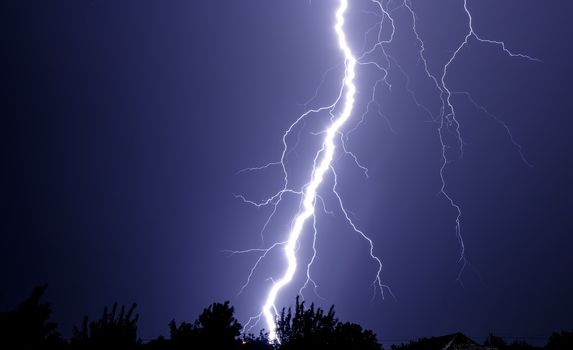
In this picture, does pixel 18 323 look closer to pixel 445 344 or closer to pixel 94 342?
pixel 94 342

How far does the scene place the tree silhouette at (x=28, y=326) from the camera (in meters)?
3.36

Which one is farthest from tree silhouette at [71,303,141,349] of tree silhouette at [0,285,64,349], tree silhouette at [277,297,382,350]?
tree silhouette at [277,297,382,350]

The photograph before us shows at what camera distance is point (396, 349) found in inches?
669

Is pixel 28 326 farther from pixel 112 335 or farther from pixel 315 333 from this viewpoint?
pixel 315 333

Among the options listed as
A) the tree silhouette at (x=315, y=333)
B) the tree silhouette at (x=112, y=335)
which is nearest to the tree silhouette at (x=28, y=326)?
the tree silhouette at (x=112, y=335)

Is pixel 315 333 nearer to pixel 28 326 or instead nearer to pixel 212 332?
pixel 212 332

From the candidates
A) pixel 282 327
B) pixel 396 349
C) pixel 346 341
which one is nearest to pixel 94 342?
pixel 282 327

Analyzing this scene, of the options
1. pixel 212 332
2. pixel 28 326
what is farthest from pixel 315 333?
pixel 28 326

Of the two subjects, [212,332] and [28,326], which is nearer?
[28,326]

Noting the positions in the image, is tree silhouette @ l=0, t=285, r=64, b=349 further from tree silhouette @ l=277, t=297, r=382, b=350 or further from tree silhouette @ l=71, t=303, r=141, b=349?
tree silhouette @ l=277, t=297, r=382, b=350

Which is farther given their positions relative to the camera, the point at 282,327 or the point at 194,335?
the point at 282,327

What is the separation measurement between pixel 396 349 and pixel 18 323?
17401 mm

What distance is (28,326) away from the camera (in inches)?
136

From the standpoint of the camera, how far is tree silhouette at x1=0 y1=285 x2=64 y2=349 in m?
3.36
